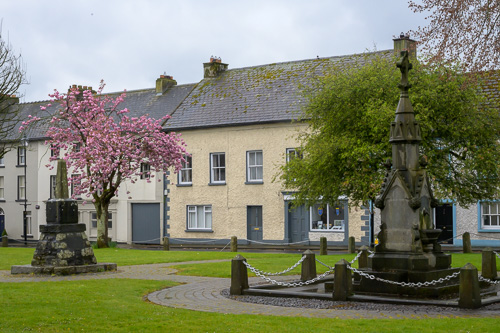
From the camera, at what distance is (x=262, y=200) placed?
1654 inches

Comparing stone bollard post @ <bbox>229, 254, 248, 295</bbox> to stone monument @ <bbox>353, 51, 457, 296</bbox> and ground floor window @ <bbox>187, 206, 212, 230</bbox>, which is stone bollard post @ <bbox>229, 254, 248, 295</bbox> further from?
ground floor window @ <bbox>187, 206, 212, 230</bbox>

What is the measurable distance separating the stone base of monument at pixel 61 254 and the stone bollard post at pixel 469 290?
1172cm

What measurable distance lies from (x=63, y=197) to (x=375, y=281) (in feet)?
34.6

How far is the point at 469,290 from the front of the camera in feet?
43.4

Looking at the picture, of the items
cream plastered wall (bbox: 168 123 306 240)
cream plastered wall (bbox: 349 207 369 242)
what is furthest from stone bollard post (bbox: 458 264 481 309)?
cream plastered wall (bbox: 168 123 306 240)

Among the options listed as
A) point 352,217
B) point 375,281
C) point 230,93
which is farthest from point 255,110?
point 375,281

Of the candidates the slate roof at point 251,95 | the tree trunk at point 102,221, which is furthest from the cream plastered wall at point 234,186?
the tree trunk at point 102,221

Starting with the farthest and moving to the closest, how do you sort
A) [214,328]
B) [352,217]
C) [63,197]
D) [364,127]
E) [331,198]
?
[352,217], [331,198], [364,127], [63,197], [214,328]

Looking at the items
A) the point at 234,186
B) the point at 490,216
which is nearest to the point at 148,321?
the point at 490,216

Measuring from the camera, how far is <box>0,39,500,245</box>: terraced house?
130 feet

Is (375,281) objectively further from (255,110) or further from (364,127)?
(255,110)

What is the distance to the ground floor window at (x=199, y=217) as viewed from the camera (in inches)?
1758

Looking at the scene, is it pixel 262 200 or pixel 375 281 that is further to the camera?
pixel 262 200

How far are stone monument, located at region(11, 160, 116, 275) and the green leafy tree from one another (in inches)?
398
